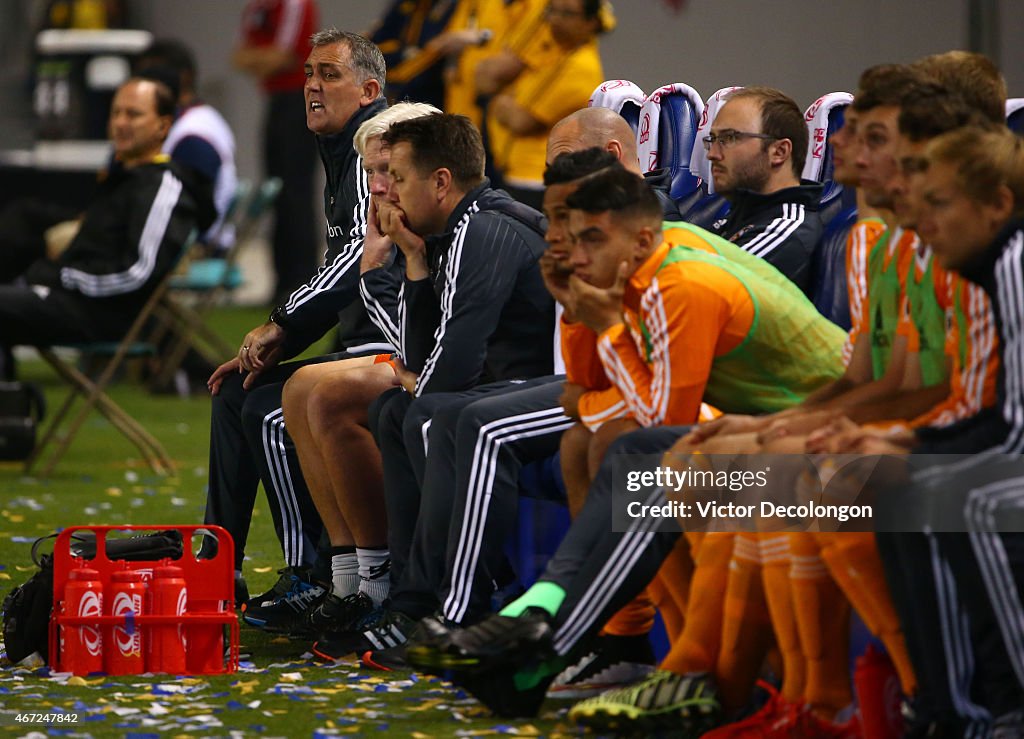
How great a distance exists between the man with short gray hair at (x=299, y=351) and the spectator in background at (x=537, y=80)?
2.83m

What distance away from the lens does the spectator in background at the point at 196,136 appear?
962cm

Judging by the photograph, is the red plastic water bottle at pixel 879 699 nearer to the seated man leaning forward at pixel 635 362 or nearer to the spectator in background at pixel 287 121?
the seated man leaning forward at pixel 635 362

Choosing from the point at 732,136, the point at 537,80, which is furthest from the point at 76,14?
the point at 732,136

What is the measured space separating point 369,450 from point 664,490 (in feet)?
4.71

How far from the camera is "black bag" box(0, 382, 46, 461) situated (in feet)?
24.9

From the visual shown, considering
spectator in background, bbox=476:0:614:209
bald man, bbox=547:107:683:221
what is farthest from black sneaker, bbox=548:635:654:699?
spectator in background, bbox=476:0:614:209

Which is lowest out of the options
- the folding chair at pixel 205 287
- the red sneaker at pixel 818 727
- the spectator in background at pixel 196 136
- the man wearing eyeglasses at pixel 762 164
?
the red sneaker at pixel 818 727

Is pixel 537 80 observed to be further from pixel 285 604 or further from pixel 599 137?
pixel 285 604

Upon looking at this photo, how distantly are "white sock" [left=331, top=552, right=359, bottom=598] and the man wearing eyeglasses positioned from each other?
1.31 m

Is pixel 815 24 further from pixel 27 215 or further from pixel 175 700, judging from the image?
pixel 175 700

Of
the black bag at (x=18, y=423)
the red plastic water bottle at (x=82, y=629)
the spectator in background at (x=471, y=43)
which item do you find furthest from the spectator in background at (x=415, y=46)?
the red plastic water bottle at (x=82, y=629)

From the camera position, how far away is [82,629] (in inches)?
164

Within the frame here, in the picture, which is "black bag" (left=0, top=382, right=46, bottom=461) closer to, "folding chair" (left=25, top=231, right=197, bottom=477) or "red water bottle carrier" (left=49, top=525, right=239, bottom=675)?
"folding chair" (left=25, top=231, right=197, bottom=477)

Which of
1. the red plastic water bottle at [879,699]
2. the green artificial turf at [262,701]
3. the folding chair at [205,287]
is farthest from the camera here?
the folding chair at [205,287]
